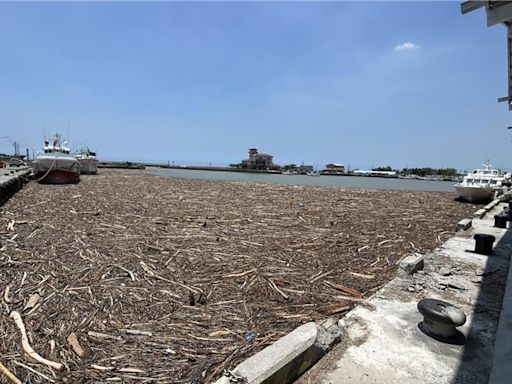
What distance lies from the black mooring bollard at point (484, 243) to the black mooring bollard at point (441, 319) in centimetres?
333

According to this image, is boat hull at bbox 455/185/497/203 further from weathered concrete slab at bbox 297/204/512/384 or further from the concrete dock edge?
the concrete dock edge

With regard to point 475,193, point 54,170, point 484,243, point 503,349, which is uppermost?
point 54,170

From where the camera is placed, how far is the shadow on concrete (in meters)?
2.61

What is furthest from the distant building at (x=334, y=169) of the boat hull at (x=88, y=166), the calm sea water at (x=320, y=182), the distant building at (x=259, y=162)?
the boat hull at (x=88, y=166)

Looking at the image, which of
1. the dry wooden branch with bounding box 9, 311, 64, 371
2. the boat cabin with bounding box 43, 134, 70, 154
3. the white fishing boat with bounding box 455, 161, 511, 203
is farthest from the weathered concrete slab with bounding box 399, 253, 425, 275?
the boat cabin with bounding box 43, 134, 70, 154

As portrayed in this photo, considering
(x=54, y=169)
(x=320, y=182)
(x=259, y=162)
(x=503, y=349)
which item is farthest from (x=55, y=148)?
(x=259, y=162)

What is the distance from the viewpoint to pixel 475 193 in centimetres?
1589

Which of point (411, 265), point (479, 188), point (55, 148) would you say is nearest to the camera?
point (411, 265)

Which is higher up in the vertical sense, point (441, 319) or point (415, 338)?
point (441, 319)

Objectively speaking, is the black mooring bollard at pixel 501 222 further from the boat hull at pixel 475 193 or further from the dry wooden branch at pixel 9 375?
the dry wooden branch at pixel 9 375

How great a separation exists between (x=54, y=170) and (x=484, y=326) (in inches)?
782

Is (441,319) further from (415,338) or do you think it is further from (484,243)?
(484,243)

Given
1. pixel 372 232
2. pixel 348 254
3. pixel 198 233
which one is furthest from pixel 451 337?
pixel 198 233

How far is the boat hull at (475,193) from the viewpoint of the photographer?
1560 cm
